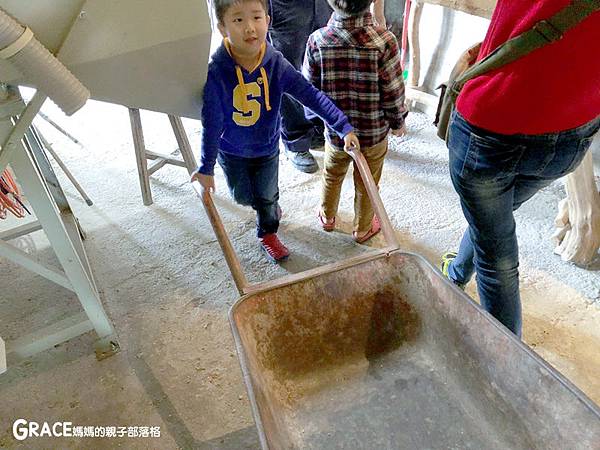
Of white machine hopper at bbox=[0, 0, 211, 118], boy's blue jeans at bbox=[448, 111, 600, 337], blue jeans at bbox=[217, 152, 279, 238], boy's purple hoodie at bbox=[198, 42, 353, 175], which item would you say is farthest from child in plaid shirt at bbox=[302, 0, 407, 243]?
boy's blue jeans at bbox=[448, 111, 600, 337]

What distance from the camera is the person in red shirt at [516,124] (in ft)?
2.92

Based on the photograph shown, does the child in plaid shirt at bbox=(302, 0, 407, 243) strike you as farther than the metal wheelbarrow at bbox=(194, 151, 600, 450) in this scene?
Yes

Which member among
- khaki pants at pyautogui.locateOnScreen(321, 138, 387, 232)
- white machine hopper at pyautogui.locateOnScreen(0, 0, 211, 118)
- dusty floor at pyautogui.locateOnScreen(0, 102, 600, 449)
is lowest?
dusty floor at pyautogui.locateOnScreen(0, 102, 600, 449)

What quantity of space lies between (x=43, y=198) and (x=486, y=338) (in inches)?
48.8

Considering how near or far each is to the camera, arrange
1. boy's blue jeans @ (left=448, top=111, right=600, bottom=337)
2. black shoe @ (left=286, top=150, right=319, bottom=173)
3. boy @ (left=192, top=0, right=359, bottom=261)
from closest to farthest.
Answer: boy's blue jeans @ (left=448, top=111, right=600, bottom=337)
boy @ (left=192, top=0, right=359, bottom=261)
black shoe @ (left=286, top=150, right=319, bottom=173)

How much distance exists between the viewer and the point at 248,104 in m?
1.59

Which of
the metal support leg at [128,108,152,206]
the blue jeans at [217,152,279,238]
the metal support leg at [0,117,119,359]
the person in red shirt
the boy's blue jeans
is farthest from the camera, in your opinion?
the metal support leg at [128,108,152,206]

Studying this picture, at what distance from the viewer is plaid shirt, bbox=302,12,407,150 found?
163 centimetres

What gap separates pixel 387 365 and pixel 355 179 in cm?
91

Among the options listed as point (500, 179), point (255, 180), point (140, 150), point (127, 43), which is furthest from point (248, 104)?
point (500, 179)

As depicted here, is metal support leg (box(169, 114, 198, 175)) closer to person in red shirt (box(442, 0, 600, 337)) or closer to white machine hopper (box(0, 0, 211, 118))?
white machine hopper (box(0, 0, 211, 118))

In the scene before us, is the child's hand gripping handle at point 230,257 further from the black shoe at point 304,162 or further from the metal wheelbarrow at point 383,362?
the black shoe at point 304,162

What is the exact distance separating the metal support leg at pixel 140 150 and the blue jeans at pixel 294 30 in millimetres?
780

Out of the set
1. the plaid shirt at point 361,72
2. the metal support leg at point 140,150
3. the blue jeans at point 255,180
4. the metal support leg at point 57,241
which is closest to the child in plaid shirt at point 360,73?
the plaid shirt at point 361,72
